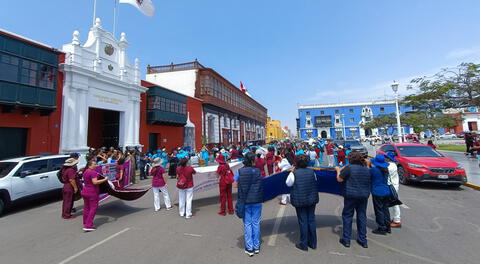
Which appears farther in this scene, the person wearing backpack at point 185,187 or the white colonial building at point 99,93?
the white colonial building at point 99,93

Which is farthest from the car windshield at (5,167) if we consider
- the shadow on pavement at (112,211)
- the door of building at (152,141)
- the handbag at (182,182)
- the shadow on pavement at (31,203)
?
the door of building at (152,141)

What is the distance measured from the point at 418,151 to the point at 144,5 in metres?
19.8

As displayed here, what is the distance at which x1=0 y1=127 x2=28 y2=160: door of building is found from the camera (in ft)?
33.9

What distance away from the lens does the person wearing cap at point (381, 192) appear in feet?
13.4

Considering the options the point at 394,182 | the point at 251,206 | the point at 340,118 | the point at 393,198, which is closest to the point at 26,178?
the point at 251,206

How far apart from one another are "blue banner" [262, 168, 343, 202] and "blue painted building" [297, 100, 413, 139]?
2385 inches

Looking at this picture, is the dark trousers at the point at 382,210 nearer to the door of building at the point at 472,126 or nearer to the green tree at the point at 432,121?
the green tree at the point at 432,121

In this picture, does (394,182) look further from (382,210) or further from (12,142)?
(12,142)

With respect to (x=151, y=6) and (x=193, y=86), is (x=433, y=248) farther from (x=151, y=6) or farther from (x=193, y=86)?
(x=193, y=86)

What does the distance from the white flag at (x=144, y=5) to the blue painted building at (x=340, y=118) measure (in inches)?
2134

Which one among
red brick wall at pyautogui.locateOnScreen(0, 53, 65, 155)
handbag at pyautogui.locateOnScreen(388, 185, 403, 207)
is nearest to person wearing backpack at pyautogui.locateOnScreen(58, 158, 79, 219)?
handbag at pyautogui.locateOnScreen(388, 185, 403, 207)

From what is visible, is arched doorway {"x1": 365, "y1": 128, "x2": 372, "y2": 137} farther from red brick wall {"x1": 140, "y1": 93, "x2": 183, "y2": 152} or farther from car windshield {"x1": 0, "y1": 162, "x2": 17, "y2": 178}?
car windshield {"x1": 0, "y1": 162, "x2": 17, "y2": 178}

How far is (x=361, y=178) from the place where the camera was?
3623 millimetres

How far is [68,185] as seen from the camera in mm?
5613
